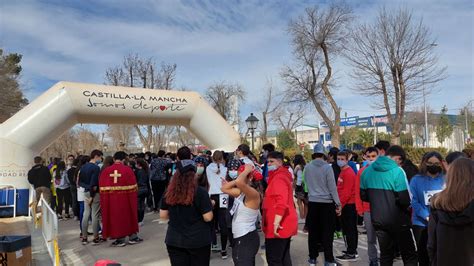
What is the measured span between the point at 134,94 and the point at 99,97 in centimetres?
102

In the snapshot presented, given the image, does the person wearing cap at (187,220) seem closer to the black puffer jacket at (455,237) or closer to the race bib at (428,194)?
the black puffer jacket at (455,237)

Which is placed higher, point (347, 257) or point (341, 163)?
point (341, 163)

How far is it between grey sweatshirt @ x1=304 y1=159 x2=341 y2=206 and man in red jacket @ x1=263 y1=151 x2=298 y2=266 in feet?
4.04

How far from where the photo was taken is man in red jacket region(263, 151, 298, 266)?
4.20 meters

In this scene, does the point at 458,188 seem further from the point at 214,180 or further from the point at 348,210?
the point at 214,180

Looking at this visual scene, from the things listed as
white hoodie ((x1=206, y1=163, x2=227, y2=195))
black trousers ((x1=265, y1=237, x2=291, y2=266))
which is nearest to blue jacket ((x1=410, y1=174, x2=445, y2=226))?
black trousers ((x1=265, y1=237, x2=291, y2=266))

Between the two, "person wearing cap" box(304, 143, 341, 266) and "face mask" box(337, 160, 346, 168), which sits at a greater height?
"face mask" box(337, 160, 346, 168)

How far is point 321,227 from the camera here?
5.54 metres

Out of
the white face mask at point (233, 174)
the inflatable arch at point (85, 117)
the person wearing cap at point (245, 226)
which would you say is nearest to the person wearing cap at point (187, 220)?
the person wearing cap at point (245, 226)

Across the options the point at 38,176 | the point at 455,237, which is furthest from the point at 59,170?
the point at 455,237

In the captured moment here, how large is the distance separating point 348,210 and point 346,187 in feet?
1.17

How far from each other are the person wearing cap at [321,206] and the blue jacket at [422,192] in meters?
1.26

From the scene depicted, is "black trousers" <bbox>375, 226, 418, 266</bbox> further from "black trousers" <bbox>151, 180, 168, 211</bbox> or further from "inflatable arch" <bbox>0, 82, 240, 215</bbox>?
"inflatable arch" <bbox>0, 82, 240, 215</bbox>

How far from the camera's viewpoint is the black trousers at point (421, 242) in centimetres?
431
